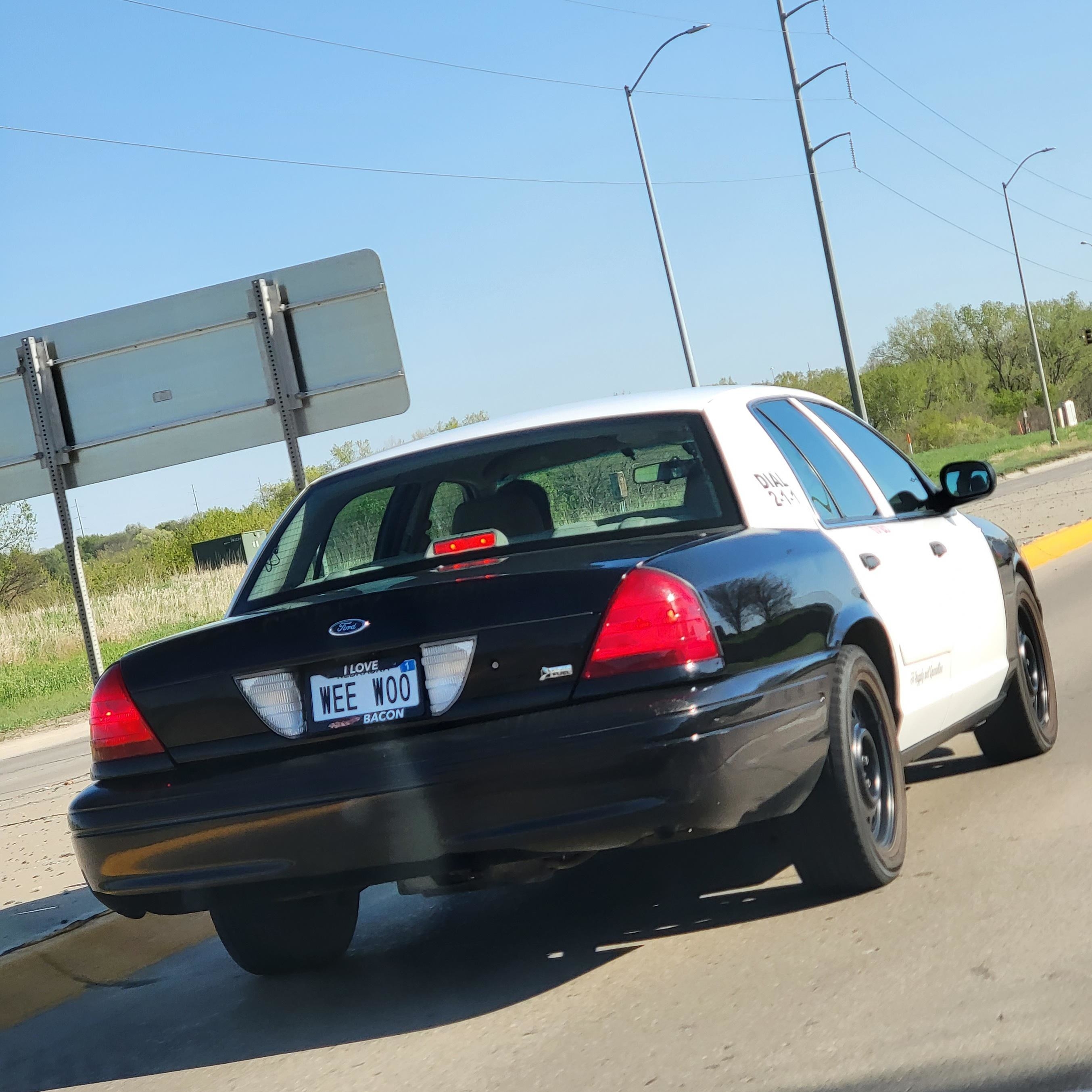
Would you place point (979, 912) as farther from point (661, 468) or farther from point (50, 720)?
point (50, 720)

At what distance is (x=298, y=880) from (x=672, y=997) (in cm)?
99

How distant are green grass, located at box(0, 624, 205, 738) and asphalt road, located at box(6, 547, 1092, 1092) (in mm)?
12561

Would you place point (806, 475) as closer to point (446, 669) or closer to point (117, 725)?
point (446, 669)

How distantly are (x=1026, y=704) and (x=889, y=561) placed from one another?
1532mm

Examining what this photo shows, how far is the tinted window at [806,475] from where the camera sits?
198 inches

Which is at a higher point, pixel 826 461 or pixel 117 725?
pixel 826 461

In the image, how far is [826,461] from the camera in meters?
5.45

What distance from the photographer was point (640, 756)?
12.5 feet

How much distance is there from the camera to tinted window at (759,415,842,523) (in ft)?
16.5

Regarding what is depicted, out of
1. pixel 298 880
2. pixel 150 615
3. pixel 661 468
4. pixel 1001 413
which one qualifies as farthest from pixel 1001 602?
pixel 1001 413

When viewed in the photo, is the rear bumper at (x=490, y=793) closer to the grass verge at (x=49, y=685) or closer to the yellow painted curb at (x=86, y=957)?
the yellow painted curb at (x=86, y=957)

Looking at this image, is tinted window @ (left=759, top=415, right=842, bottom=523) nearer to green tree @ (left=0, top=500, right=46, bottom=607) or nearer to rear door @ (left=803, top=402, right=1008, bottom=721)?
rear door @ (left=803, top=402, right=1008, bottom=721)

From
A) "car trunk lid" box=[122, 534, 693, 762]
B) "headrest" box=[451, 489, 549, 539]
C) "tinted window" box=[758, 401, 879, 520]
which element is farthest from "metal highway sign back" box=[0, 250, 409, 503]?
"car trunk lid" box=[122, 534, 693, 762]

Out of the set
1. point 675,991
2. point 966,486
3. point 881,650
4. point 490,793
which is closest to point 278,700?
point 490,793
